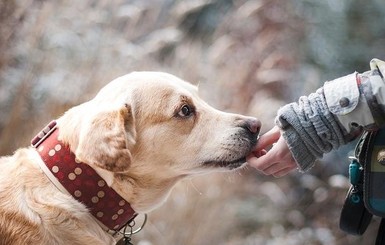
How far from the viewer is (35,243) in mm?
1347

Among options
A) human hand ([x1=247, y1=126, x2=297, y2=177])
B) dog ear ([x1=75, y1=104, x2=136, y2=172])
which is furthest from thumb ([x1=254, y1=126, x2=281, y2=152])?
dog ear ([x1=75, y1=104, x2=136, y2=172])

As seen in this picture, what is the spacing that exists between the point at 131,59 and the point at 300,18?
0.71 metres

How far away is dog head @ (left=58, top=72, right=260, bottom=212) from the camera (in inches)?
57.5

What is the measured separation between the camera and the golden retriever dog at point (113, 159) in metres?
1.36

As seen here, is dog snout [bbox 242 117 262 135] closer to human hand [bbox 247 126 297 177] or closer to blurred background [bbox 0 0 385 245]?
human hand [bbox 247 126 297 177]

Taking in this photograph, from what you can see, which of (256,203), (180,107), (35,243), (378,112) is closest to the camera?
(378,112)

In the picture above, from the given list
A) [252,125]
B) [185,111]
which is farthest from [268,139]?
[185,111]

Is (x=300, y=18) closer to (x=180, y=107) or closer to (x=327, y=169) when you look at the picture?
(x=327, y=169)

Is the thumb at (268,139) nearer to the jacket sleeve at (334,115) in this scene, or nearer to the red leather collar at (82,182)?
the jacket sleeve at (334,115)

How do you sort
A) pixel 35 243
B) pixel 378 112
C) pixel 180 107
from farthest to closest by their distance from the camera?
pixel 180 107 → pixel 35 243 → pixel 378 112

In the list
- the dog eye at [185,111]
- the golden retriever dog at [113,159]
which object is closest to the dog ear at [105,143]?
the golden retriever dog at [113,159]

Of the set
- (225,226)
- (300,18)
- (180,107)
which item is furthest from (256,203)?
(180,107)

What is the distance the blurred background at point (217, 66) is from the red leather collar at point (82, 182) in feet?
2.81

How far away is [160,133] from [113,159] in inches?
8.4
